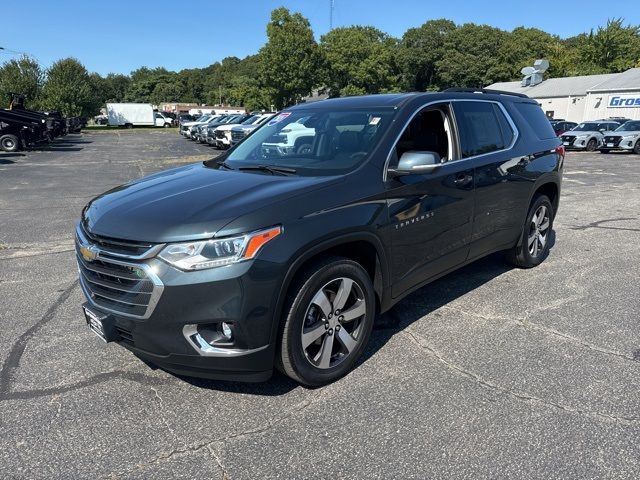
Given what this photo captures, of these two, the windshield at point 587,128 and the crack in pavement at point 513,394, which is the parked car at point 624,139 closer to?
the windshield at point 587,128

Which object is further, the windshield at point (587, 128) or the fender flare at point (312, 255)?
the windshield at point (587, 128)

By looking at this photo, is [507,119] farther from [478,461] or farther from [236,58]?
[236,58]

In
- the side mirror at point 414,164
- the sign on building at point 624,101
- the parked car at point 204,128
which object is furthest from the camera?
the sign on building at point 624,101

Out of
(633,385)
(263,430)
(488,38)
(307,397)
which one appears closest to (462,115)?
(633,385)

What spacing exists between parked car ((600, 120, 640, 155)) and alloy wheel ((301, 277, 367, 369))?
26.0 metres

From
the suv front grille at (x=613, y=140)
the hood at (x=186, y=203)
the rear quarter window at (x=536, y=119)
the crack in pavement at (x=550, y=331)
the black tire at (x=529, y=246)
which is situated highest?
the rear quarter window at (x=536, y=119)

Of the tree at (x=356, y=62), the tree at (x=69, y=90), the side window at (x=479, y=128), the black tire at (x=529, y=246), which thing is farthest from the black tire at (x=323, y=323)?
the tree at (x=356, y=62)

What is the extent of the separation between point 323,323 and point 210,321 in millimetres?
765

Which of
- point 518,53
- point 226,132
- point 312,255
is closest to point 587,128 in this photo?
point 226,132

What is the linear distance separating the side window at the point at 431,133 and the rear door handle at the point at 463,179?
17cm

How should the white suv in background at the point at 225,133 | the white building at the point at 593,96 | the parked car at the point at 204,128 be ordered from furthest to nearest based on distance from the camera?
the white building at the point at 593,96
the parked car at the point at 204,128
the white suv in background at the point at 225,133

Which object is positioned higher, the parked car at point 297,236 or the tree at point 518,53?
the tree at point 518,53

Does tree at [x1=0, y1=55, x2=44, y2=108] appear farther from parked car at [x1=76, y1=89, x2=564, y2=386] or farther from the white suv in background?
parked car at [x1=76, y1=89, x2=564, y2=386]

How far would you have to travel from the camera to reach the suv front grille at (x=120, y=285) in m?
2.68
